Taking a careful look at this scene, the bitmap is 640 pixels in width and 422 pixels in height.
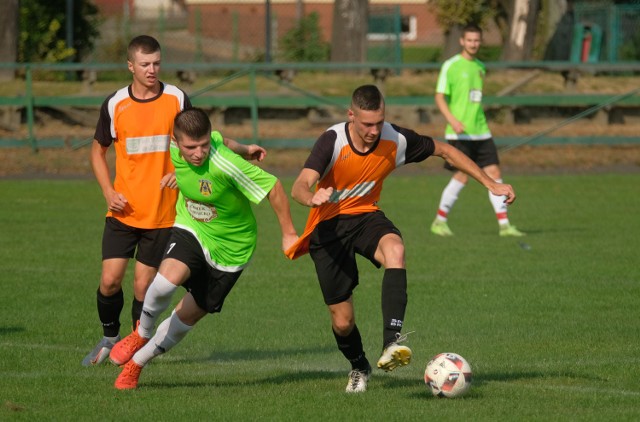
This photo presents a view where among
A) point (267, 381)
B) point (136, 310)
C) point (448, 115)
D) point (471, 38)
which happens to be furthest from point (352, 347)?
point (471, 38)

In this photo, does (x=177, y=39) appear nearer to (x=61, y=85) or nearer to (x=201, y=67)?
(x=61, y=85)

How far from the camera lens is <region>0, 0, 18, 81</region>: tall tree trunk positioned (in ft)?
81.7

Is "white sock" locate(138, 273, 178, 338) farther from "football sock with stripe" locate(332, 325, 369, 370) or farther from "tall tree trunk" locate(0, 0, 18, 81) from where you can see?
"tall tree trunk" locate(0, 0, 18, 81)

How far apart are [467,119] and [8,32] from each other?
13830mm

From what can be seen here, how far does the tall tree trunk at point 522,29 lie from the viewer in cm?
2850

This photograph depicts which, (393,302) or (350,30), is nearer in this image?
(393,302)

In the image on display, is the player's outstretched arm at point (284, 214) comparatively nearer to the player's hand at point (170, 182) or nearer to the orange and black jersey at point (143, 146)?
the player's hand at point (170, 182)

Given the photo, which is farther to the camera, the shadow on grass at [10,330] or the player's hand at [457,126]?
the player's hand at [457,126]

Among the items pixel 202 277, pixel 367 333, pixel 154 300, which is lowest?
pixel 367 333

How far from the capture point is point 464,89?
47.5 ft

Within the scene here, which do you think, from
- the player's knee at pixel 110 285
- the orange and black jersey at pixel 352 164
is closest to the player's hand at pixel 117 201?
the player's knee at pixel 110 285

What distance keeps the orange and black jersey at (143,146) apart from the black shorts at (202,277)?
0.69 metres

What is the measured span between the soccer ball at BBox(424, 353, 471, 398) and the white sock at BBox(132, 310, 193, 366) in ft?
4.90

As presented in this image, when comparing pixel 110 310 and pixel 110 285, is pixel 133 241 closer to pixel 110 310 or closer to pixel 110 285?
pixel 110 285
